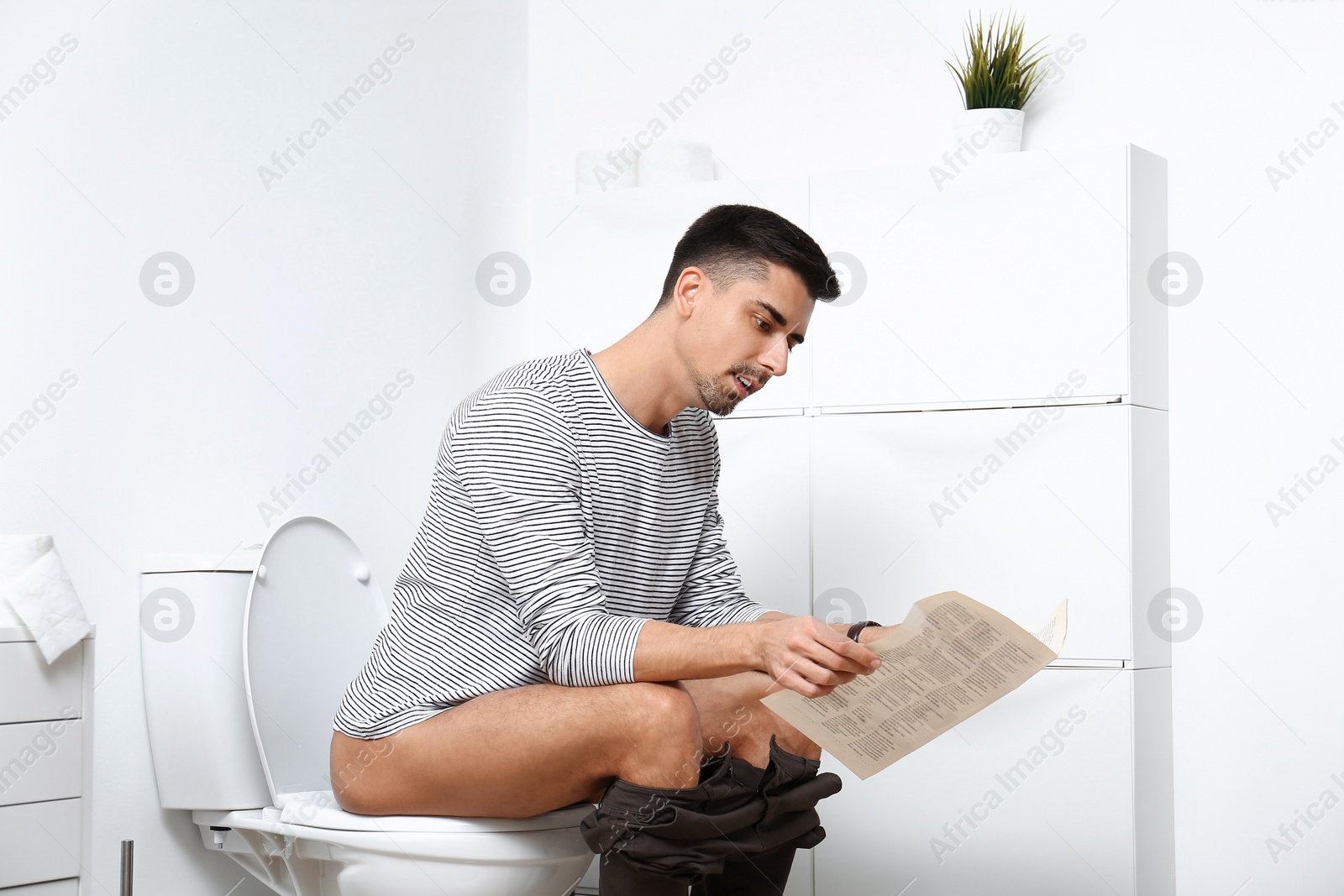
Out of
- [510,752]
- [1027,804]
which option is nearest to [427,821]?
[510,752]

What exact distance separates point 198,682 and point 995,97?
1.66 m

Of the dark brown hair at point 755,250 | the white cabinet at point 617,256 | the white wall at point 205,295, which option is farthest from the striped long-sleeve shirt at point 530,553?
the white cabinet at point 617,256

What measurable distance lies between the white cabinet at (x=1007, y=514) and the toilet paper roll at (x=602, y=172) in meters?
0.68

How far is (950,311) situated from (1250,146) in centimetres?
61

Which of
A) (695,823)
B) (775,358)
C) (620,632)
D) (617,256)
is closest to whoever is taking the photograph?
(695,823)

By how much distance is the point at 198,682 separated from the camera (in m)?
1.63

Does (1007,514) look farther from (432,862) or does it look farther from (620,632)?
(432,862)

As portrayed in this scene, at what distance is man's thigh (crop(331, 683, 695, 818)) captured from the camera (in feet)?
4.17

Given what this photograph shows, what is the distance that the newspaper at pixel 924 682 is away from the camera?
1.15m

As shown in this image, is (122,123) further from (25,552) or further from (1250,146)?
(1250,146)

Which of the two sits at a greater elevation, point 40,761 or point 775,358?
point 775,358

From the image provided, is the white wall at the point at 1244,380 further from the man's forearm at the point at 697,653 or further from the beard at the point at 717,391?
the man's forearm at the point at 697,653

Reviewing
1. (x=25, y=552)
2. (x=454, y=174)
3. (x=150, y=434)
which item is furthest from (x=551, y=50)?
(x=25, y=552)

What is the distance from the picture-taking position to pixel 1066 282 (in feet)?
6.67
